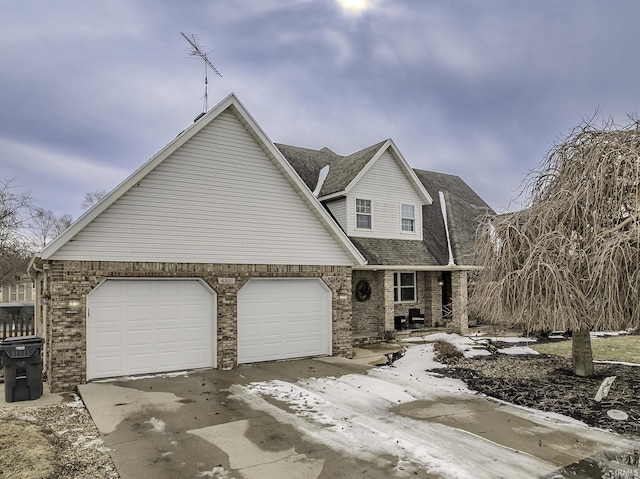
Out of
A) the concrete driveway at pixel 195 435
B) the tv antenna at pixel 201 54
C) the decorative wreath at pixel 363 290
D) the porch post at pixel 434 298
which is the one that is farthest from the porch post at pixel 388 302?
the tv antenna at pixel 201 54

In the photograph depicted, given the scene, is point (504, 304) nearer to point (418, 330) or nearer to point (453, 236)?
point (418, 330)

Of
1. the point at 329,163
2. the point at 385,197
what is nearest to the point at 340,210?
the point at 385,197

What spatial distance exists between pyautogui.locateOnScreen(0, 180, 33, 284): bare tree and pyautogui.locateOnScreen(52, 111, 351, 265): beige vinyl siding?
13.0 meters

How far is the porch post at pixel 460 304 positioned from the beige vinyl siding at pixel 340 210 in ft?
18.2

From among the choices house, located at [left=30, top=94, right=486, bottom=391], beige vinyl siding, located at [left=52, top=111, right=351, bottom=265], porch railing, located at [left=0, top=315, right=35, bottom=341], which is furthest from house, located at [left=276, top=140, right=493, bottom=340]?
porch railing, located at [left=0, top=315, right=35, bottom=341]

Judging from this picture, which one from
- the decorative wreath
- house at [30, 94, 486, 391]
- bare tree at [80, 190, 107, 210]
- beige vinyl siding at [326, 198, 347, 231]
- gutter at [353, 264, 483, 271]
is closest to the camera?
house at [30, 94, 486, 391]

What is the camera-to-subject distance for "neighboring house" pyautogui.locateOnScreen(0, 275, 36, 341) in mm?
16047

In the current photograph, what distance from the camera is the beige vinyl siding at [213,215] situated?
9984 millimetres

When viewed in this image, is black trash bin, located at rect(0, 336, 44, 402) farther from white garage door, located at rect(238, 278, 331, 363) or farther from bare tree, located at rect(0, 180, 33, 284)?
bare tree, located at rect(0, 180, 33, 284)

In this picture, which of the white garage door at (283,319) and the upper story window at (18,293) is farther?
the upper story window at (18,293)

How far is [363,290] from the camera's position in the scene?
1725 centimetres

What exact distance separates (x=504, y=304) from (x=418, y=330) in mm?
8633

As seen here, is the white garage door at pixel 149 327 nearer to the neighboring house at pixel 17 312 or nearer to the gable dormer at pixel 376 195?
the gable dormer at pixel 376 195

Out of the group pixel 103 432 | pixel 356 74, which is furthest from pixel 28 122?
pixel 103 432
